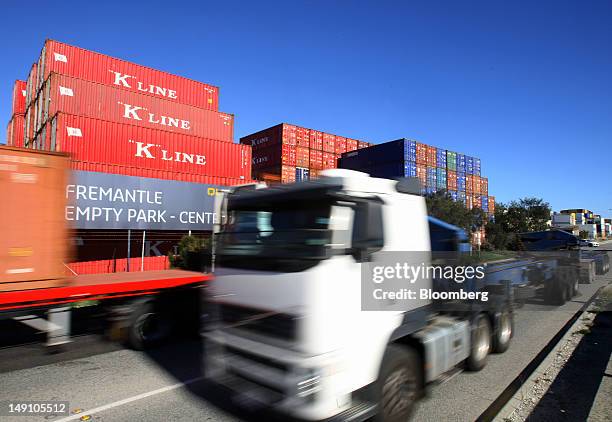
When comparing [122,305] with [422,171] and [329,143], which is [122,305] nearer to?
[422,171]

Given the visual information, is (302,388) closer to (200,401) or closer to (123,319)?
(200,401)

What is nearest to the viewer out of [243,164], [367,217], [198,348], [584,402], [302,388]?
[302,388]

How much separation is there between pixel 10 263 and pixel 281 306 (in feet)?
11.7

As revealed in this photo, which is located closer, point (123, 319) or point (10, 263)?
point (10, 263)

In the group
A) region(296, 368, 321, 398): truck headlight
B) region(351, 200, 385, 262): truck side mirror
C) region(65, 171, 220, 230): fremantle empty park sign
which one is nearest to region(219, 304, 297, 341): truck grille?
region(296, 368, 321, 398): truck headlight

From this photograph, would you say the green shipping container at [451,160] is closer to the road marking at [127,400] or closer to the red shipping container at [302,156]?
the red shipping container at [302,156]

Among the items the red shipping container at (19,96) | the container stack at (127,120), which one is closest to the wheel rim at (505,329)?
the container stack at (127,120)

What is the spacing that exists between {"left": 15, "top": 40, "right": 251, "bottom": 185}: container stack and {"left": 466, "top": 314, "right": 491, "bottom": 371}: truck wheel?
14.6 meters

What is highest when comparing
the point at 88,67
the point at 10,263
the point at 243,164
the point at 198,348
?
the point at 88,67

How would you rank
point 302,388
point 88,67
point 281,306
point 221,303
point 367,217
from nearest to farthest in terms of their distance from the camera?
point 302,388 < point 281,306 < point 367,217 < point 221,303 < point 88,67

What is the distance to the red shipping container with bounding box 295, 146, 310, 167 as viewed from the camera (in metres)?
30.3

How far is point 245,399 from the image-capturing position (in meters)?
3.45

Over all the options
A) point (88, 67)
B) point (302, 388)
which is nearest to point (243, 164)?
point (88, 67)

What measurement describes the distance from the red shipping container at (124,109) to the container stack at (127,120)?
0.13 ft
